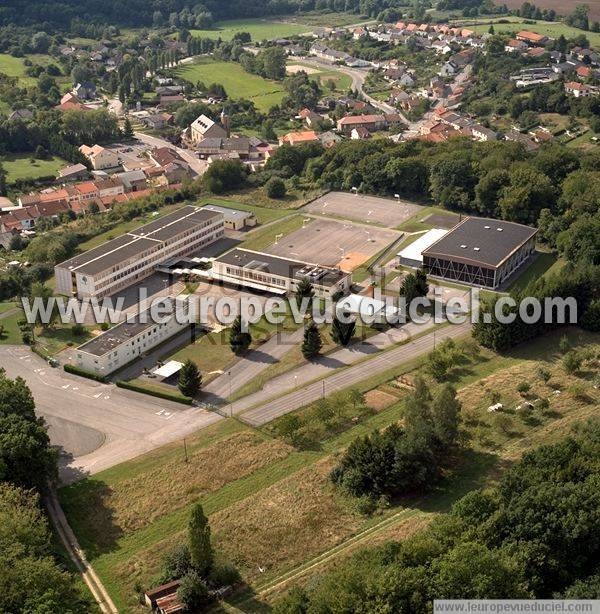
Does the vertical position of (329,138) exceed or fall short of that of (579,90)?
it falls short

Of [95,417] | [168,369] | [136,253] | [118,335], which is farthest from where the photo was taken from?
[136,253]

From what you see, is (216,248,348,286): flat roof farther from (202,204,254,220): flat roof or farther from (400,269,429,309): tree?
(202,204,254,220): flat roof

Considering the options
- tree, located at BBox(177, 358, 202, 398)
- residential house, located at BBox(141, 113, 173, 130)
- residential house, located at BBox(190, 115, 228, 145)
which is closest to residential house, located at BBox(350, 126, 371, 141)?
residential house, located at BBox(190, 115, 228, 145)

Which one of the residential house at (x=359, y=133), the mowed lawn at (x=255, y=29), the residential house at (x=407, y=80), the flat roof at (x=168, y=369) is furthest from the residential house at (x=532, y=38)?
the flat roof at (x=168, y=369)

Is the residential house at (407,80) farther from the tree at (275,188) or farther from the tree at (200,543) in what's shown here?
the tree at (200,543)

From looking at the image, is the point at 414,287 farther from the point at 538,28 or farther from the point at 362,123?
the point at 538,28

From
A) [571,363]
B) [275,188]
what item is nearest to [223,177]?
[275,188]

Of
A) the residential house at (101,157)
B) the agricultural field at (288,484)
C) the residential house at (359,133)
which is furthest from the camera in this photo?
the residential house at (359,133)
